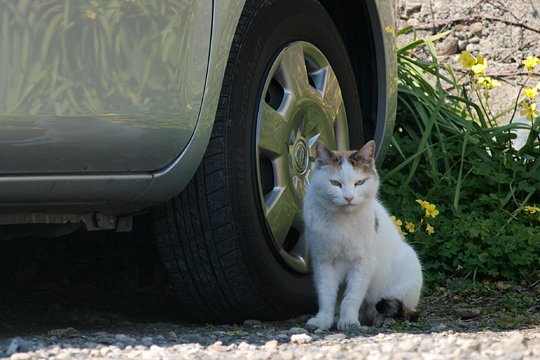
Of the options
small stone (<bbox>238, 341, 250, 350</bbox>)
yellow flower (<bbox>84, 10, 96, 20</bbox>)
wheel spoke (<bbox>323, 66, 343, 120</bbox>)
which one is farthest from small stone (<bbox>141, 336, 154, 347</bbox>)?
wheel spoke (<bbox>323, 66, 343, 120</bbox>)

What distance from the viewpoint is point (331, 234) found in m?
3.71

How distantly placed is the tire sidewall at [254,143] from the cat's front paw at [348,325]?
17 centimetres

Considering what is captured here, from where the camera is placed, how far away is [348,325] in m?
3.62

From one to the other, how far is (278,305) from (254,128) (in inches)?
23.0

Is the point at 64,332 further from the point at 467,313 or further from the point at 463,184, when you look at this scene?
the point at 463,184

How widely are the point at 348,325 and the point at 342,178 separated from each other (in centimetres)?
49

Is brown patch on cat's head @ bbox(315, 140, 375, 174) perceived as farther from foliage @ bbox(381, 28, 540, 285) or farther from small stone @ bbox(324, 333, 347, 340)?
foliage @ bbox(381, 28, 540, 285)

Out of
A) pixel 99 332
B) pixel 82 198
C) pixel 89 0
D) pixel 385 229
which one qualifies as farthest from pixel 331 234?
pixel 89 0

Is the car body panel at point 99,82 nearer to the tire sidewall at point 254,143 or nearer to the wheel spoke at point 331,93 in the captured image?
the tire sidewall at point 254,143

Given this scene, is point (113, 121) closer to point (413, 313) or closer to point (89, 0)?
point (89, 0)

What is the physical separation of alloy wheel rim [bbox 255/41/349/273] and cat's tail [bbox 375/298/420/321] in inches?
12.2

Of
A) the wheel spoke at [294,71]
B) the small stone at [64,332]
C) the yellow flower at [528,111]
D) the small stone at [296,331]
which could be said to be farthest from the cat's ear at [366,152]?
the yellow flower at [528,111]

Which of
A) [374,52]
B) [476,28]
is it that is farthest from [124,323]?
[476,28]

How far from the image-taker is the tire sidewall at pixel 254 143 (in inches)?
128
